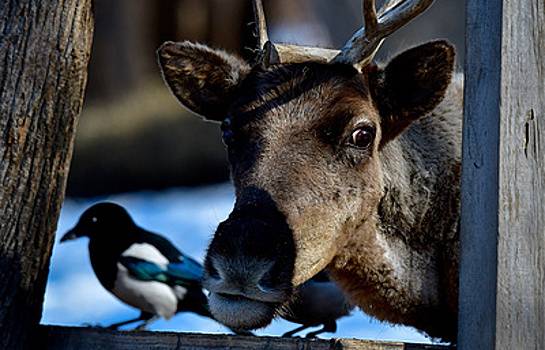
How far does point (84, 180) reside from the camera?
37.3 ft

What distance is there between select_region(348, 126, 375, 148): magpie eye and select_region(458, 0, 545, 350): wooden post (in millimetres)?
1020

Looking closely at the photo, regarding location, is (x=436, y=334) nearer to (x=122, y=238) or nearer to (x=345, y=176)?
(x=345, y=176)

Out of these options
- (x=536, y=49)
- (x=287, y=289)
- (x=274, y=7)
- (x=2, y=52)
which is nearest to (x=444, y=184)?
(x=287, y=289)

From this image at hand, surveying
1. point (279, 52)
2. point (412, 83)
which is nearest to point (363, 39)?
point (412, 83)

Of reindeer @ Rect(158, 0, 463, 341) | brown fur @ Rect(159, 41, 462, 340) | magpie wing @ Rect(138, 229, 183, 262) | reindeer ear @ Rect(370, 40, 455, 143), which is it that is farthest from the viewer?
magpie wing @ Rect(138, 229, 183, 262)

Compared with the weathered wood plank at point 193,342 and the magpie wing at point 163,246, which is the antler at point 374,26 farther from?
the magpie wing at point 163,246

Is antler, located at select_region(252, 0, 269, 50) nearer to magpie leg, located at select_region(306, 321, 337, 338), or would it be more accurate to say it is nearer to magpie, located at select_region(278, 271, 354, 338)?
magpie, located at select_region(278, 271, 354, 338)

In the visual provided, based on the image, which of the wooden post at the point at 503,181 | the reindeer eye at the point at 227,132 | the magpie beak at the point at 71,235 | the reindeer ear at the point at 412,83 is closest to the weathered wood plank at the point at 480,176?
the wooden post at the point at 503,181

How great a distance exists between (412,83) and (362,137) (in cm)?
34

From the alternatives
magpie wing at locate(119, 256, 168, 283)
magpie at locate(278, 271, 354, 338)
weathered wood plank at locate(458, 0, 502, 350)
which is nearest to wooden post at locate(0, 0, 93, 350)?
weathered wood plank at locate(458, 0, 502, 350)

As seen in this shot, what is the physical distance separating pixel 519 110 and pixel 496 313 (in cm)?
55

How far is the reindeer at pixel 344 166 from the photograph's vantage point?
384cm

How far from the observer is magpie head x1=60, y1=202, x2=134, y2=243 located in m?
8.91

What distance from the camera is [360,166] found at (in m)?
4.32
